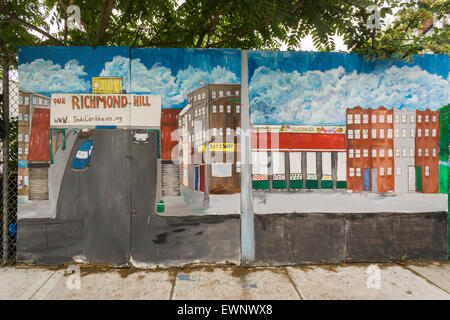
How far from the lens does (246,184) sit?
4289 mm

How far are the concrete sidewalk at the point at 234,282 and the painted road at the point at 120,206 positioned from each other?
299mm

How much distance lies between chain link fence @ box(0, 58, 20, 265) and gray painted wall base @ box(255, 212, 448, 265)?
4.10 m

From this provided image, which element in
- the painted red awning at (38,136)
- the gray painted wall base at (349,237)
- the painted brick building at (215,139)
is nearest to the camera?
the painted red awning at (38,136)

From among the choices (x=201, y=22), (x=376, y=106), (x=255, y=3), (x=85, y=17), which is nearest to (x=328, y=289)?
(x=376, y=106)

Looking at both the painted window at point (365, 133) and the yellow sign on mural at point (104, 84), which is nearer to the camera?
the yellow sign on mural at point (104, 84)

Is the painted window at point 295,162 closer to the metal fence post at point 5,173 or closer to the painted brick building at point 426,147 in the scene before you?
the painted brick building at point 426,147

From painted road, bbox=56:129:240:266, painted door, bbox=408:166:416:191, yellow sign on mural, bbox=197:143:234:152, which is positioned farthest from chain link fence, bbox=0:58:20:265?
painted door, bbox=408:166:416:191

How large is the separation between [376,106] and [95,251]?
5.21 m

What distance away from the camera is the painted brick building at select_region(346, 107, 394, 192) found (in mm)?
4375

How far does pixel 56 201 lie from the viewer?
4164 mm

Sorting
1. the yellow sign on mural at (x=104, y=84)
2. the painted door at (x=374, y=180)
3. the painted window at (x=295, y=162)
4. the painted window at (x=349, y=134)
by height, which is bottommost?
the painted door at (x=374, y=180)

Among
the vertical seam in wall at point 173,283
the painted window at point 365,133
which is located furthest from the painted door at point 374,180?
the vertical seam in wall at point 173,283

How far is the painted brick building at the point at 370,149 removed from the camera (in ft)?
14.4

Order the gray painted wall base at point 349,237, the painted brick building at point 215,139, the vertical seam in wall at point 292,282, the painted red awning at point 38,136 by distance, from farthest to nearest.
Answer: the gray painted wall base at point 349,237, the painted brick building at point 215,139, the painted red awning at point 38,136, the vertical seam in wall at point 292,282
